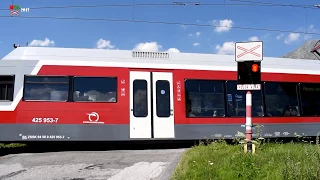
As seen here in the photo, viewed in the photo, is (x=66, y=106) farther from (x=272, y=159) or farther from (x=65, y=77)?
(x=272, y=159)

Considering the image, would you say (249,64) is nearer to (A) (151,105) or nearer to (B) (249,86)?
(B) (249,86)

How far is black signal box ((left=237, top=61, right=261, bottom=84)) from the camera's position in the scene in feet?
29.3

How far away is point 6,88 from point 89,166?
491cm

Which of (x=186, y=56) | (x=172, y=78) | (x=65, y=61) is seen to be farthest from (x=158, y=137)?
(x=65, y=61)

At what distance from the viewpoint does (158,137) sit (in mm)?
13469

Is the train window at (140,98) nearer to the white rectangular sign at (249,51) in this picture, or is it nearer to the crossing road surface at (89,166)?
the crossing road surface at (89,166)

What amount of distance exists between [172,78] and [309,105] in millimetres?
6158

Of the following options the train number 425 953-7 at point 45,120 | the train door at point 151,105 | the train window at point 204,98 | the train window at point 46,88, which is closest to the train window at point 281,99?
the train window at point 204,98

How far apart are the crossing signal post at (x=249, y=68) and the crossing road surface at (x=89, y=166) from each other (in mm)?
2146

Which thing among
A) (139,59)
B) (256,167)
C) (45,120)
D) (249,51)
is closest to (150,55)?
(139,59)

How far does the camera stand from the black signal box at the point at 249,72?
8.95 meters

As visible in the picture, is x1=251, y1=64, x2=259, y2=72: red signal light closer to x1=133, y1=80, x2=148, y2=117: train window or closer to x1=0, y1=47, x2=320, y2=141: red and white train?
x1=0, y1=47, x2=320, y2=141: red and white train

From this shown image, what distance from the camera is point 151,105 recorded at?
529 inches

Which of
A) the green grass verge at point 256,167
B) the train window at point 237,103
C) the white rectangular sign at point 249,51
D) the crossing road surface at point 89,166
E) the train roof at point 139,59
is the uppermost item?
the train roof at point 139,59
